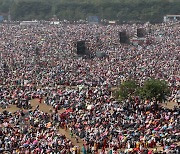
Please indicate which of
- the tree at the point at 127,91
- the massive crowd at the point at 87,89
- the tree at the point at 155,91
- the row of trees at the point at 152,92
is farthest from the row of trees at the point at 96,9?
the tree at the point at 155,91

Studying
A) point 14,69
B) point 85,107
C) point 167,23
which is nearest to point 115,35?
point 167,23

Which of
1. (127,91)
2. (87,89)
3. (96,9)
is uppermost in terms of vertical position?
(127,91)

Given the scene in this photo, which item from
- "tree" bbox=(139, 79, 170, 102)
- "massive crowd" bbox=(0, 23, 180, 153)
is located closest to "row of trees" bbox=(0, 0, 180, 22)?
"massive crowd" bbox=(0, 23, 180, 153)

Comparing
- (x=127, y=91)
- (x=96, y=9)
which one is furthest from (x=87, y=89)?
(x=96, y=9)

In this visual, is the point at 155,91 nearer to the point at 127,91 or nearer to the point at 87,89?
the point at 127,91

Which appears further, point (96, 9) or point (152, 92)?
point (96, 9)

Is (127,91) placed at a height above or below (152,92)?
below

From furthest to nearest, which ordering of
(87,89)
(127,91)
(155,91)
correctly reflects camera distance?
1. (87,89)
2. (127,91)
3. (155,91)

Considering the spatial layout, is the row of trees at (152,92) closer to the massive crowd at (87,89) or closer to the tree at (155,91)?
the tree at (155,91)
